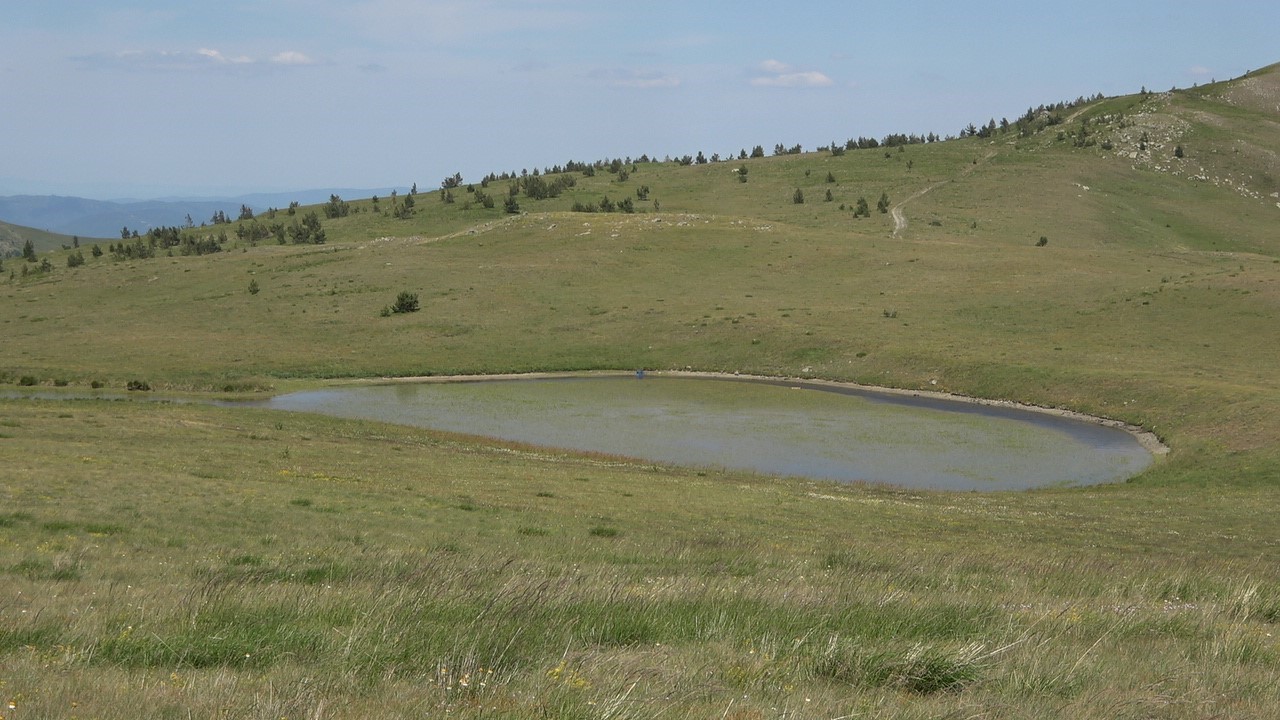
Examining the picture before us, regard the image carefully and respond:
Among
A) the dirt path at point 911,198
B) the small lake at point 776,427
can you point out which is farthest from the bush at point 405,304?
the dirt path at point 911,198

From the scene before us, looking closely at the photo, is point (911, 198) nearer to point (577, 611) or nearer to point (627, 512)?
point (627, 512)

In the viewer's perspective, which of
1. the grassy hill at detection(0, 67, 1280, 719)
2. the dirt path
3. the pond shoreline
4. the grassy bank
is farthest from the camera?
the dirt path

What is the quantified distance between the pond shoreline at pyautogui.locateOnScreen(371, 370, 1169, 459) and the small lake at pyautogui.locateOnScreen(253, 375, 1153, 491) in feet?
1.57

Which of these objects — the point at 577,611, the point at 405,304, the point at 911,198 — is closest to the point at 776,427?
the point at 577,611

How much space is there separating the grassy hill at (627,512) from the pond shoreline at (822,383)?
3.08 ft

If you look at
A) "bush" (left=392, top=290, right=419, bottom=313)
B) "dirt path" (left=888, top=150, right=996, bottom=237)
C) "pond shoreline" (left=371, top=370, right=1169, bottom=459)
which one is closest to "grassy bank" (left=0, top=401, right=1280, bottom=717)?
"pond shoreline" (left=371, top=370, right=1169, bottom=459)

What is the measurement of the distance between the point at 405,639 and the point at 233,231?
126 metres

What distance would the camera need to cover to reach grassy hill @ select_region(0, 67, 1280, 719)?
22.1 feet

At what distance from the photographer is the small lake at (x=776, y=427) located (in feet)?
119

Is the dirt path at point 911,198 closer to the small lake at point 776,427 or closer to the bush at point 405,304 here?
the bush at point 405,304

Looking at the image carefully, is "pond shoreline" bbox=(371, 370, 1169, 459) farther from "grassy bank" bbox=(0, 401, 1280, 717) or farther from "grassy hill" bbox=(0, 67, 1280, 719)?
"grassy bank" bbox=(0, 401, 1280, 717)

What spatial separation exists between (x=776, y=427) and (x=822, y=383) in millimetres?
13644

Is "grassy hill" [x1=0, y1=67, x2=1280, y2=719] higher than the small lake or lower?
higher

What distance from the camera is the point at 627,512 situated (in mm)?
22219
